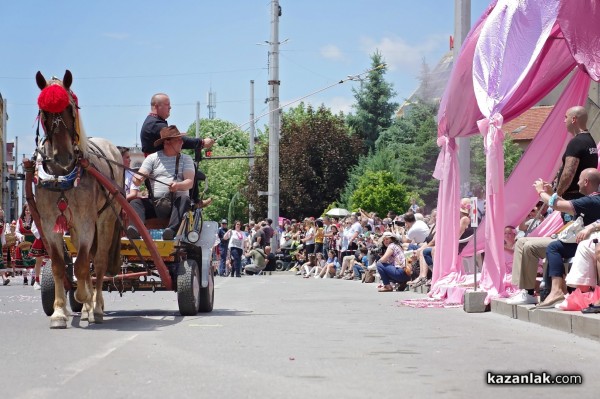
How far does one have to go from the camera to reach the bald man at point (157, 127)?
1485cm

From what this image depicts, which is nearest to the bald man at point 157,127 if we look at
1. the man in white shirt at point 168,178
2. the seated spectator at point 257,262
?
the man in white shirt at point 168,178

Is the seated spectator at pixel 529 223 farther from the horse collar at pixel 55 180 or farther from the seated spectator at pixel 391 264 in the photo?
the horse collar at pixel 55 180

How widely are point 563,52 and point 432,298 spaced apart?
4432 mm

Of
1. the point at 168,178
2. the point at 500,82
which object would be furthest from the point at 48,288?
the point at 500,82

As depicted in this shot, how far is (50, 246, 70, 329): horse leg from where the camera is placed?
1241 cm

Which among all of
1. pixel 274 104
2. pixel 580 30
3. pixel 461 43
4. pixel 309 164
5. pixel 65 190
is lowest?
pixel 65 190

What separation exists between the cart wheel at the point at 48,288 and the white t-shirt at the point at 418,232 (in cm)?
→ 1299

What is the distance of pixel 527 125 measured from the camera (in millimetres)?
74938

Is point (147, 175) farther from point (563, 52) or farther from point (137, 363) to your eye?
point (563, 52)

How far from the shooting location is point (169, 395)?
7.38 m

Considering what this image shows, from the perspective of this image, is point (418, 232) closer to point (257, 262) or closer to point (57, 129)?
point (57, 129)

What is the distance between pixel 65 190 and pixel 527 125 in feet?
213

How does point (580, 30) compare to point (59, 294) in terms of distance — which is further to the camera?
point (580, 30)

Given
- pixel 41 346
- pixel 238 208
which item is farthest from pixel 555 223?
pixel 238 208
